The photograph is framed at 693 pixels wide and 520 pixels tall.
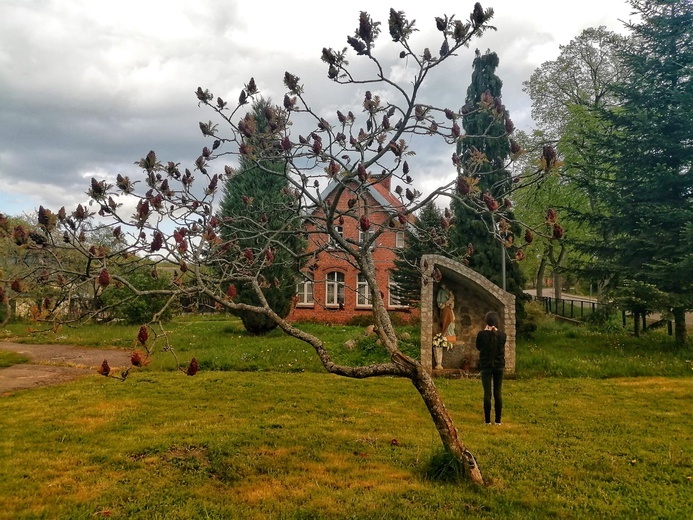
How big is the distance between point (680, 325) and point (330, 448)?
532 inches

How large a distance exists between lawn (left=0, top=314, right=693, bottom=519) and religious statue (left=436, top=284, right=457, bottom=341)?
189cm

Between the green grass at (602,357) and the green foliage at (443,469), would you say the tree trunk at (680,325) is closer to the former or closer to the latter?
the green grass at (602,357)

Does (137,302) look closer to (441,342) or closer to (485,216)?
(441,342)

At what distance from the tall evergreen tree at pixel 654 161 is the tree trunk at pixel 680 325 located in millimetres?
26

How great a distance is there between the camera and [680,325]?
14.4m

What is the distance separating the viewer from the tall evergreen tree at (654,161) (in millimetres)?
14438

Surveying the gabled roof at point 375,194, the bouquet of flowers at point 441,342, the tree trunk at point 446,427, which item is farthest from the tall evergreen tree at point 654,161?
the tree trunk at point 446,427

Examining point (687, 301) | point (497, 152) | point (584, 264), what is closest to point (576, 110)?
point (497, 152)

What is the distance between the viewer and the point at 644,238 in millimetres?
14984

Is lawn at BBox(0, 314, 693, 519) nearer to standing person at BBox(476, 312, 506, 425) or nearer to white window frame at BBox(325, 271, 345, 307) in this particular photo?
standing person at BBox(476, 312, 506, 425)

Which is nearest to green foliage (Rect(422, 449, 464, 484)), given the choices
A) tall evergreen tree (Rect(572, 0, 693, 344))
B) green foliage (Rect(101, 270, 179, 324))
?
tall evergreen tree (Rect(572, 0, 693, 344))

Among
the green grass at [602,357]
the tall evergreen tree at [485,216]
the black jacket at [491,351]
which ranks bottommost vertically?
the green grass at [602,357]

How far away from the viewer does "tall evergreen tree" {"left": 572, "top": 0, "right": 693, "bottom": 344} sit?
1444cm

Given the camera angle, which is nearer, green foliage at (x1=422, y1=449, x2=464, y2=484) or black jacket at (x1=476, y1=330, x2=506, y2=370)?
green foliage at (x1=422, y1=449, x2=464, y2=484)
